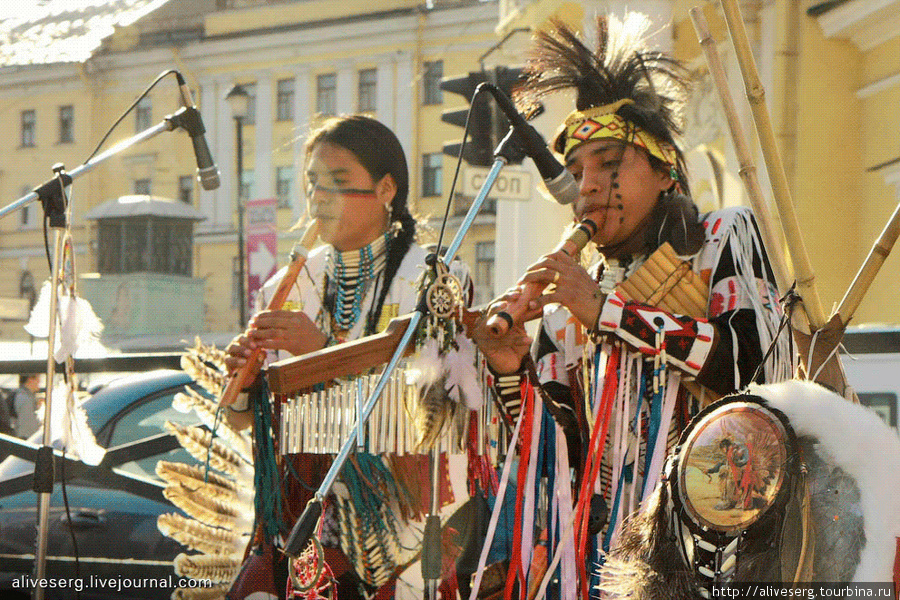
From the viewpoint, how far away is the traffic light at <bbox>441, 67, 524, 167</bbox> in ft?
19.6

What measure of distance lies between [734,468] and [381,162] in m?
1.71

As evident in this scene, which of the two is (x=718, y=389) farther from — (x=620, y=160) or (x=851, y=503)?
(x=851, y=503)

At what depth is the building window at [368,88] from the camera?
2719cm

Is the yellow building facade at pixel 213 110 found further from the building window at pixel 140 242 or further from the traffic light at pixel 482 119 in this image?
the traffic light at pixel 482 119

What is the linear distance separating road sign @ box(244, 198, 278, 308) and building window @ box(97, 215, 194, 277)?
1341 centimetres

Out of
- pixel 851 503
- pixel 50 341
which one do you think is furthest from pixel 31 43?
pixel 851 503

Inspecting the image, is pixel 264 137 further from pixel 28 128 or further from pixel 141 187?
pixel 28 128

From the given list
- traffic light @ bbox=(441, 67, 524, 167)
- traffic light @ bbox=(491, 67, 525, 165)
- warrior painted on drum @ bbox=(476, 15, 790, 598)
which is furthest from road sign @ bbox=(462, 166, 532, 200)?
warrior painted on drum @ bbox=(476, 15, 790, 598)

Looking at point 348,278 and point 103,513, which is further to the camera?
point 103,513

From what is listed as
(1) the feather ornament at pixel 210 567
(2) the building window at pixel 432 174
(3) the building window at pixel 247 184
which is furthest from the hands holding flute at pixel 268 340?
(3) the building window at pixel 247 184

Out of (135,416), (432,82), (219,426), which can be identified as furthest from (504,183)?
(432,82)

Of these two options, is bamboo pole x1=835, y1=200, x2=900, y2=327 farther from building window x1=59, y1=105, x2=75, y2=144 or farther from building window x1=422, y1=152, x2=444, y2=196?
building window x1=59, y1=105, x2=75, y2=144

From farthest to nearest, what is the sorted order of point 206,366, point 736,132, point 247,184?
point 247,184, point 206,366, point 736,132

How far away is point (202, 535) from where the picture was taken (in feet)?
10.2
